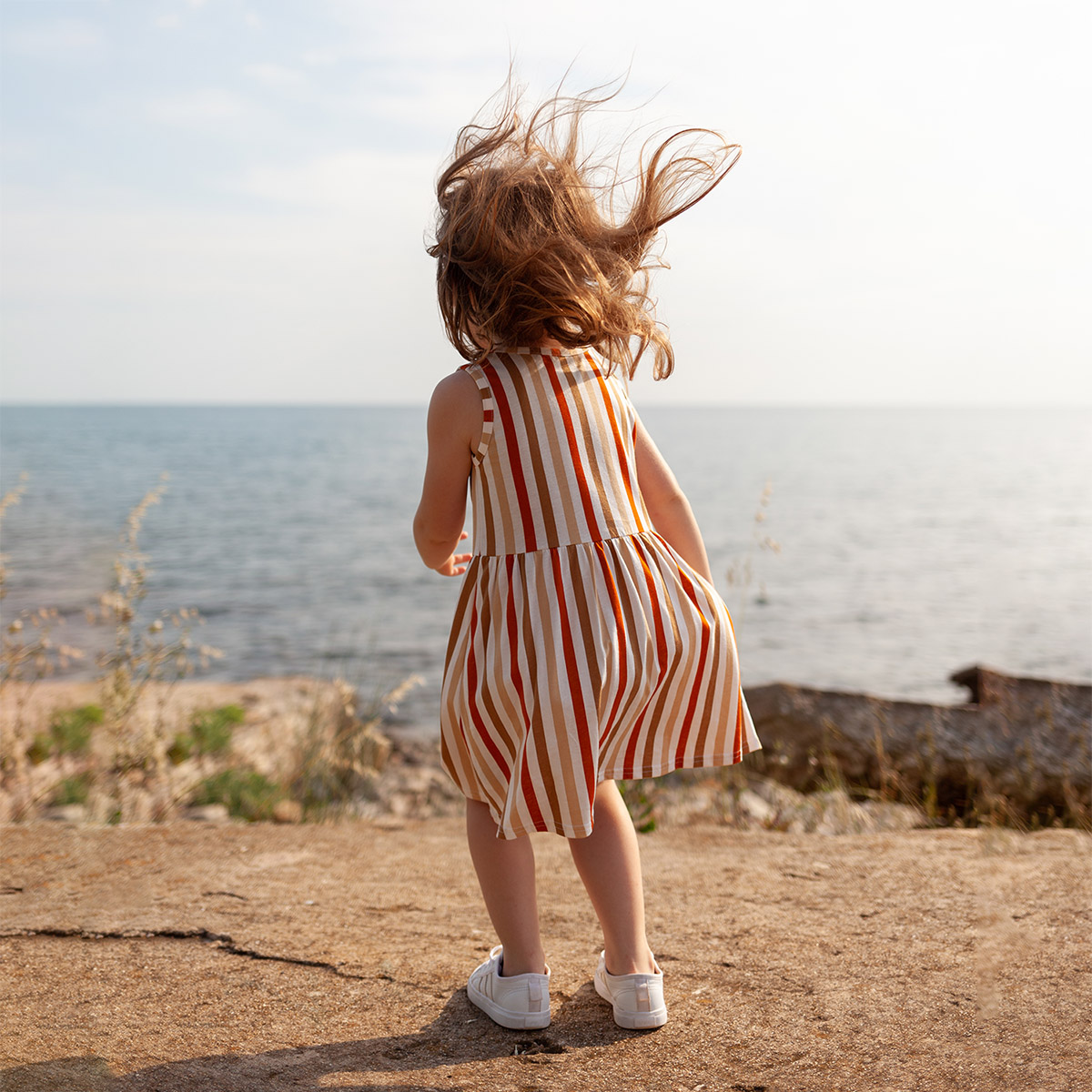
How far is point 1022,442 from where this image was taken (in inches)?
2092

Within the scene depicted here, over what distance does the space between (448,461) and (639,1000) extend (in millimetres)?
1176

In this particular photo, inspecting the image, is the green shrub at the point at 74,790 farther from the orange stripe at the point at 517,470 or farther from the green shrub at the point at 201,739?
the orange stripe at the point at 517,470

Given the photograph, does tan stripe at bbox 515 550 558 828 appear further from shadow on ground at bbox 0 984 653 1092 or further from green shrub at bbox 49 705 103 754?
green shrub at bbox 49 705 103 754

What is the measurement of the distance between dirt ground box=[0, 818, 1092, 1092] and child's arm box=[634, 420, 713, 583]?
0.97 meters

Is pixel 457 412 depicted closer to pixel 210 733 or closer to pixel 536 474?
pixel 536 474

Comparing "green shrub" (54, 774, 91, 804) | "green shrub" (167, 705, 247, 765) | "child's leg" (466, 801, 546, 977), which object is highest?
"child's leg" (466, 801, 546, 977)

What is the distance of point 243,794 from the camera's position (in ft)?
14.9

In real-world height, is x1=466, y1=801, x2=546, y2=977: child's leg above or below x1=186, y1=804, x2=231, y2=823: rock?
above

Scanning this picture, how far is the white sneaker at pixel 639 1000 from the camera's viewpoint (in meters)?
1.96


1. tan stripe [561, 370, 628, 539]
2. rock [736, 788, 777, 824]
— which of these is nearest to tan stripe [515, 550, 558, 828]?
tan stripe [561, 370, 628, 539]

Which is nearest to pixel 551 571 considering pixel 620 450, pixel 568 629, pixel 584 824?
pixel 568 629

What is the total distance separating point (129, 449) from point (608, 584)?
5282cm

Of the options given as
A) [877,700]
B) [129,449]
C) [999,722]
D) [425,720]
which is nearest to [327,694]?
[425,720]

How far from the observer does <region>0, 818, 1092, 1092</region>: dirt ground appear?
1815mm
